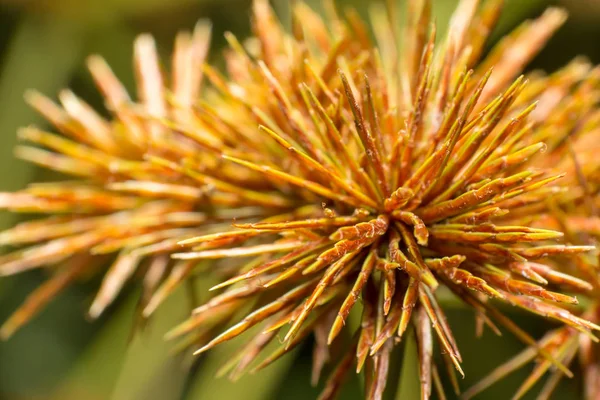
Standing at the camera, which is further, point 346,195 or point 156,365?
point 156,365

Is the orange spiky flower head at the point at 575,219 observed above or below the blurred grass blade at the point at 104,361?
below

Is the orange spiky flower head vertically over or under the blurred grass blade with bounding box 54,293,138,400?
under

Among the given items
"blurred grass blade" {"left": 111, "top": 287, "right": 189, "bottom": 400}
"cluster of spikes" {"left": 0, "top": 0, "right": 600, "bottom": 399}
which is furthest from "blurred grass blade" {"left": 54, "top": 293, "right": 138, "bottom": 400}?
"cluster of spikes" {"left": 0, "top": 0, "right": 600, "bottom": 399}

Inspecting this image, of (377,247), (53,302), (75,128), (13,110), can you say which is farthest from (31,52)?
(377,247)

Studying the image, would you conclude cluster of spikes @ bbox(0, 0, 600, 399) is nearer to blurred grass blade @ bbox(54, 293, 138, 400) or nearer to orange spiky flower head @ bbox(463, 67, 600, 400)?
orange spiky flower head @ bbox(463, 67, 600, 400)

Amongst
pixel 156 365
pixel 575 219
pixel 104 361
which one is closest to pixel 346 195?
pixel 575 219

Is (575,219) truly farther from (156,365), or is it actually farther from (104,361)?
(104,361)

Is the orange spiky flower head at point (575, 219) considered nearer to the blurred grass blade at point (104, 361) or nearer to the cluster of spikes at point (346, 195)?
the cluster of spikes at point (346, 195)

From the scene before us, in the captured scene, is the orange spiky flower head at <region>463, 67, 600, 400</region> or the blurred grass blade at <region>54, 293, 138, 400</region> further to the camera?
the blurred grass blade at <region>54, 293, 138, 400</region>

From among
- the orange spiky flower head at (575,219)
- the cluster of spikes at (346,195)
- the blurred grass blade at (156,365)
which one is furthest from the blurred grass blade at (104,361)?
the orange spiky flower head at (575,219)
